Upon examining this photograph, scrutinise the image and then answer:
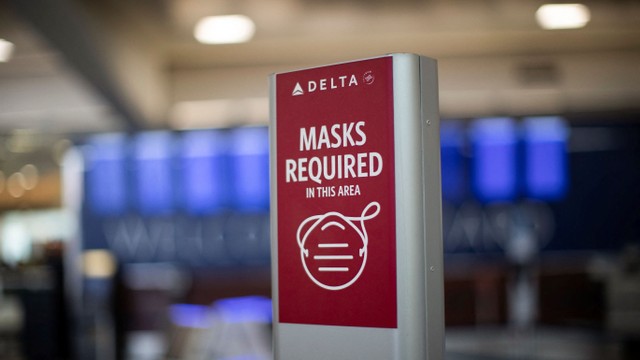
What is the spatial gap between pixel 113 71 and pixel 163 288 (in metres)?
2.32

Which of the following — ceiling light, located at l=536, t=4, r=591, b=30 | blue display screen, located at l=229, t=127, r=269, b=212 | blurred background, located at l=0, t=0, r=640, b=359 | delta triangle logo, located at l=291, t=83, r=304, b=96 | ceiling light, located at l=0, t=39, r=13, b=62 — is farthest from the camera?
blue display screen, located at l=229, t=127, r=269, b=212

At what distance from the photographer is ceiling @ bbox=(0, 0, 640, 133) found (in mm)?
7129

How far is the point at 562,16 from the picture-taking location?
7.55m

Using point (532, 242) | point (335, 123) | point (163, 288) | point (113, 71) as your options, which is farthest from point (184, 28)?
point (335, 123)

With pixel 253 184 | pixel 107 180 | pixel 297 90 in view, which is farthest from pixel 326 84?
pixel 107 180

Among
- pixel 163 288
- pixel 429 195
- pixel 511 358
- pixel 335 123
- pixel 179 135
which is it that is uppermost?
pixel 179 135

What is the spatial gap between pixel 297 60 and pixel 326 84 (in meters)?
7.12

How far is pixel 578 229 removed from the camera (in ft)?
28.1

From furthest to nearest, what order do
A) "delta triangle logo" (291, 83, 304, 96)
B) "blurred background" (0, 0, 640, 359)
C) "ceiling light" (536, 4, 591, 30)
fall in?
"blurred background" (0, 0, 640, 359)
"ceiling light" (536, 4, 591, 30)
"delta triangle logo" (291, 83, 304, 96)

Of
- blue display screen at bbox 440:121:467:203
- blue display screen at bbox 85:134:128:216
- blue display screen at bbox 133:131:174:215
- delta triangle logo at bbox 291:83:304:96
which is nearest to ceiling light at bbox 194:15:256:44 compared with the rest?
blue display screen at bbox 133:131:174:215

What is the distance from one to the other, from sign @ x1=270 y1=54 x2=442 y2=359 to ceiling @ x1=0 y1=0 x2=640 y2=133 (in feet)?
16.3

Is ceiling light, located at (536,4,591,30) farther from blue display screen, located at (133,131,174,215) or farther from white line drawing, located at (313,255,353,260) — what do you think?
white line drawing, located at (313,255,353,260)

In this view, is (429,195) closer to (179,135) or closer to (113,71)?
(113,71)

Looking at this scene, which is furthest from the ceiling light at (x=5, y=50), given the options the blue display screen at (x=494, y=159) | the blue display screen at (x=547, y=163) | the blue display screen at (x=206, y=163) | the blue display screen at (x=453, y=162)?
the blue display screen at (x=547, y=163)
